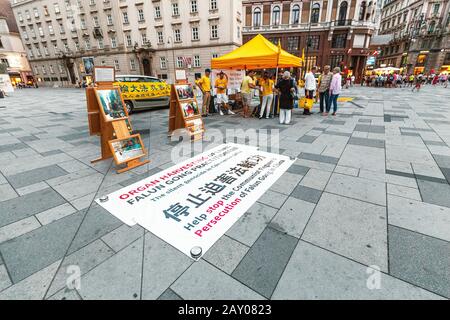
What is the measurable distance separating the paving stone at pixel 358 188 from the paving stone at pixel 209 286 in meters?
2.22

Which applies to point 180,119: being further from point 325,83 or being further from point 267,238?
point 325,83

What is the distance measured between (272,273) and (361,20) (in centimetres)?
4257

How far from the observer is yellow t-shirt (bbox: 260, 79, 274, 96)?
8.33m

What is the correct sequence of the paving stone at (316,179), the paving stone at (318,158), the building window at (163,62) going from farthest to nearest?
the building window at (163,62), the paving stone at (318,158), the paving stone at (316,179)

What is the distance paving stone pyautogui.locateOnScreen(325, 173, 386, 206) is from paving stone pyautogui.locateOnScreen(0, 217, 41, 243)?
13.6ft

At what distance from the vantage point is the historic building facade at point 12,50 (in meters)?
47.0

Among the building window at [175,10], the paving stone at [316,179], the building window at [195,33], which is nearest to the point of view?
the paving stone at [316,179]

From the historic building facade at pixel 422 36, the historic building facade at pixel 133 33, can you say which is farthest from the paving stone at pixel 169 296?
the historic building facade at pixel 422 36

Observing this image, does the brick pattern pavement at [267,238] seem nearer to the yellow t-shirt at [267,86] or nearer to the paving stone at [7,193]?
the paving stone at [7,193]

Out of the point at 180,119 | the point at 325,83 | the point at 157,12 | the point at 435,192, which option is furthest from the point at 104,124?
the point at 157,12

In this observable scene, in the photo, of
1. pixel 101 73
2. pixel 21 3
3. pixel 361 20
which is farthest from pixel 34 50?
pixel 361 20

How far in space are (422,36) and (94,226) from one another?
218 ft

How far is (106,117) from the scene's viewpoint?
14.1ft

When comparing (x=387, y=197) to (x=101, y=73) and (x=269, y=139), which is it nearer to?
(x=269, y=139)
